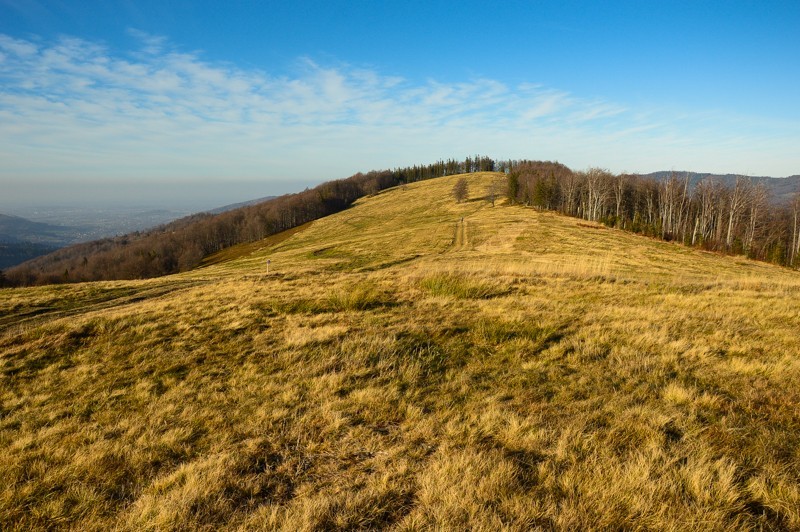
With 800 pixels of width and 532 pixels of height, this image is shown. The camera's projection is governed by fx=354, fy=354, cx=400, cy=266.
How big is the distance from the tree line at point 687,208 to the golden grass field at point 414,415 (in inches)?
2498

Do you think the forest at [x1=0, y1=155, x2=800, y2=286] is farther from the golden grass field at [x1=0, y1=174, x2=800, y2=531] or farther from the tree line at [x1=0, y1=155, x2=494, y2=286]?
the golden grass field at [x1=0, y1=174, x2=800, y2=531]

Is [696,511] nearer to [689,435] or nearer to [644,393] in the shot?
[689,435]

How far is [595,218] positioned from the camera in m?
77.6

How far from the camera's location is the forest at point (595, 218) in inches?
2329

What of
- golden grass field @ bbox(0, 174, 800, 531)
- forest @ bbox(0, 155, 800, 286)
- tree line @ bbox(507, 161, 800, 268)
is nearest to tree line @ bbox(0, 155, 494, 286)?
forest @ bbox(0, 155, 800, 286)

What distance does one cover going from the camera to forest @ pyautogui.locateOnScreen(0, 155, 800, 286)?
194ft

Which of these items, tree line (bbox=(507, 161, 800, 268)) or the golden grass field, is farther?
tree line (bbox=(507, 161, 800, 268))

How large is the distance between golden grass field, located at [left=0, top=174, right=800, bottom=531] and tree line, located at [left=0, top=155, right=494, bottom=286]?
341 feet

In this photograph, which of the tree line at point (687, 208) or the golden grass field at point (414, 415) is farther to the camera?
the tree line at point (687, 208)

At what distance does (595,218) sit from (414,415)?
279 feet

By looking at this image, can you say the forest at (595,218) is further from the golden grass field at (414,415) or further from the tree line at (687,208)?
the golden grass field at (414,415)

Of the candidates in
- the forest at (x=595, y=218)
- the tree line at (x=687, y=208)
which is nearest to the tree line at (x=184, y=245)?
the forest at (x=595, y=218)

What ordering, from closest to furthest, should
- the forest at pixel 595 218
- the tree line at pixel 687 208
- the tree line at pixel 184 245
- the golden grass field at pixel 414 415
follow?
1. the golden grass field at pixel 414 415
2. the tree line at pixel 687 208
3. the forest at pixel 595 218
4. the tree line at pixel 184 245

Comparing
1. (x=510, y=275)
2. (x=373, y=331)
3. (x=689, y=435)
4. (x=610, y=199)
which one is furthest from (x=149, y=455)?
(x=610, y=199)
